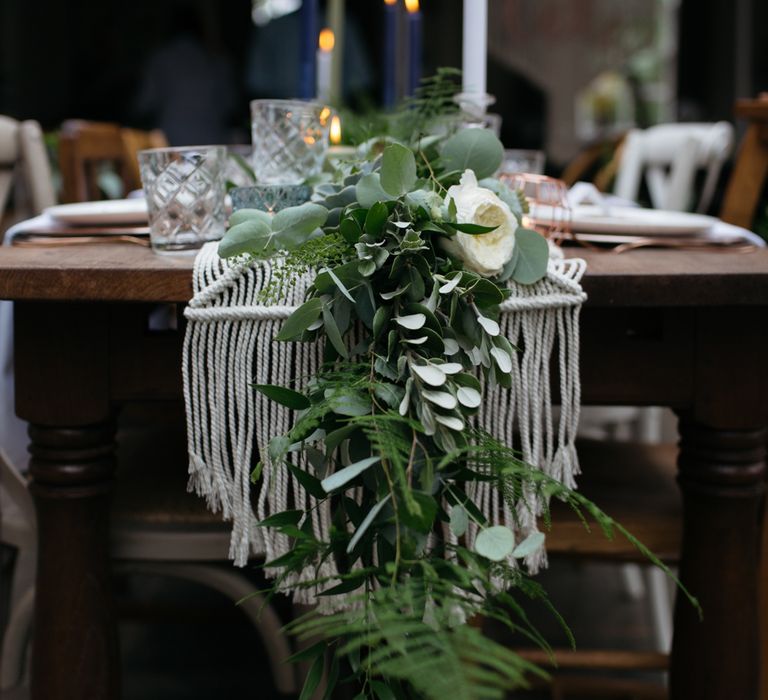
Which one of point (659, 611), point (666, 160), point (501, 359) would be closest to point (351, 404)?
point (501, 359)

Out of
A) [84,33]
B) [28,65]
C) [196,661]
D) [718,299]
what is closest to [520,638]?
[196,661]

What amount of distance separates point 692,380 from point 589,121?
328 inches

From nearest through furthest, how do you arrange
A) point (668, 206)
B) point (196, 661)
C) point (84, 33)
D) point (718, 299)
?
point (718, 299) < point (196, 661) < point (668, 206) < point (84, 33)

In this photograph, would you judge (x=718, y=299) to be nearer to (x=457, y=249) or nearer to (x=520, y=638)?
(x=457, y=249)

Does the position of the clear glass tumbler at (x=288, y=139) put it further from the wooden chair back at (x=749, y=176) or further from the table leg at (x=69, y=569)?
the wooden chair back at (x=749, y=176)

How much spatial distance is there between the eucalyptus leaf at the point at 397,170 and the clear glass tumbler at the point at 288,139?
0.37m

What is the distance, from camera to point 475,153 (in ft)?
2.71

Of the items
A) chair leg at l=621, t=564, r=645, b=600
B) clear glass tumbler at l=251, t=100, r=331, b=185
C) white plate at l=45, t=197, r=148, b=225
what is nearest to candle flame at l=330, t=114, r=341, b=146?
clear glass tumbler at l=251, t=100, r=331, b=185

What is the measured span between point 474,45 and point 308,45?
0.53 metres

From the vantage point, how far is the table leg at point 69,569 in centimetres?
87

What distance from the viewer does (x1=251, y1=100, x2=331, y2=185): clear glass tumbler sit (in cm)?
103

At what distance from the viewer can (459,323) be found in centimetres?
68

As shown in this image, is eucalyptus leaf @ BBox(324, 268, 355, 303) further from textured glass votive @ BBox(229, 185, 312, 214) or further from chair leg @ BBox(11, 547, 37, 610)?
chair leg @ BBox(11, 547, 37, 610)

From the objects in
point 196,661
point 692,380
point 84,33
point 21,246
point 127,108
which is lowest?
point 196,661
